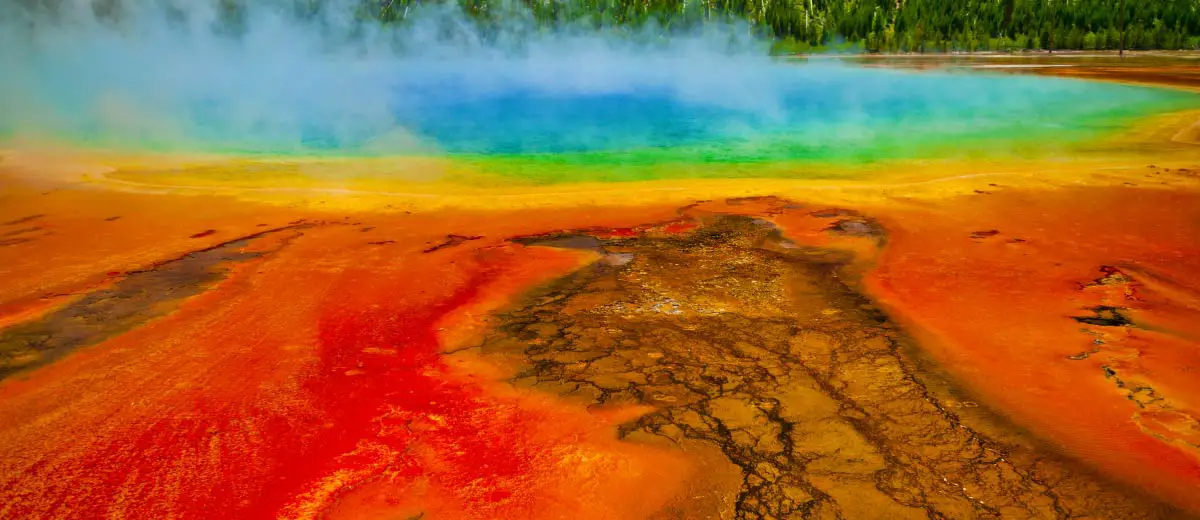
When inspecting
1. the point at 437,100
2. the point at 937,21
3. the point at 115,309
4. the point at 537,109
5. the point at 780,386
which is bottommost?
the point at 780,386

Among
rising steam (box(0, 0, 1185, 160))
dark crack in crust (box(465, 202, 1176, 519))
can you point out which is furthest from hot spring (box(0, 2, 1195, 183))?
dark crack in crust (box(465, 202, 1176, 519))

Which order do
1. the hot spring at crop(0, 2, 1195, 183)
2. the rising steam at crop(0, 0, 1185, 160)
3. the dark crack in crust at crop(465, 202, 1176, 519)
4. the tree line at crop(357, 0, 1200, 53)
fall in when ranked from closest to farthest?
the dark crack in crust at crop(465, 202, 1176, 519) → the hot spring at crop(0, 2, 1195, 183) → the rising steam at crop(0, 0, 1185, 160) → the tree line at crop(357, 0, 1200, 53)

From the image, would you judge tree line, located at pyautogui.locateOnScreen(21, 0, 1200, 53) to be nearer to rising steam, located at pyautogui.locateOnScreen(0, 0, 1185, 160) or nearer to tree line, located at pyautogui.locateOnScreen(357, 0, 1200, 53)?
tree line, located at pyautogui.locateOnScreen(357, 0, 1200, 53)

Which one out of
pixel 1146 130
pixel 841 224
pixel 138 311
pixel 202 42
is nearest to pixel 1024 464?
pixel 841 224

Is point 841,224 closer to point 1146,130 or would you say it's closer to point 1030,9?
point 1146,130

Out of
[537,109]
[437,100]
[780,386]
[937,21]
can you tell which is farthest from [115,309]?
[937,21]

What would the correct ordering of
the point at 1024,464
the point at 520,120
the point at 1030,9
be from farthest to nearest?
the point at 1030,9 < the point at 520,120 < the point at 1024,464

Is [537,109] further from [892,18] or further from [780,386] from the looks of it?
[892,18]

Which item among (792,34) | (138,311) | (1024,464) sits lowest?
(1024,464)
